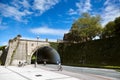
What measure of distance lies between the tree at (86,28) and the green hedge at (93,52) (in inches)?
150

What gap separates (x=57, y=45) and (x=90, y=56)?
1610cm

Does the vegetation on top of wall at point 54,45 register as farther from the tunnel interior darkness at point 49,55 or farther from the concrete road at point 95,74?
the concrete road at point 95,74

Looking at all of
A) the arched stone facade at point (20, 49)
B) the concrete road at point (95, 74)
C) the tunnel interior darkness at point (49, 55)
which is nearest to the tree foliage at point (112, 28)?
the tunnel interior darkness at point (49, 55)

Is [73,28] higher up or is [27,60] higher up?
[73,28]

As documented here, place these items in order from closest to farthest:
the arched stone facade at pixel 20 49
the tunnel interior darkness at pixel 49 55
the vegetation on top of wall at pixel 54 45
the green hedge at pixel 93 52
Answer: the green hedge at pixel 93 52 → the arched stone facade at pixel 20 49 → the vegetation on top of wall at pixel 54 45 → the tunnel interior darkness at pixel 49 55

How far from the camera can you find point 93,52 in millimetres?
45000

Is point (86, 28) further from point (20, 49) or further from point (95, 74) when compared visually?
point (95, 74)

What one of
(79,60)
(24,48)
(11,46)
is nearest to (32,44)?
(24,48)

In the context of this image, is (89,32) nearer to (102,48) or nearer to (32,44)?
(102,48)

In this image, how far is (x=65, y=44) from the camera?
192ft

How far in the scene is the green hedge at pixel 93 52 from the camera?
126 ft

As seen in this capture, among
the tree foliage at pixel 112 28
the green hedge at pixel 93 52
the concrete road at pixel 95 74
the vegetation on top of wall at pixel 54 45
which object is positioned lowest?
the concrete road at pixel 95 74

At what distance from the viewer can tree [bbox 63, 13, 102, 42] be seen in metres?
54.2

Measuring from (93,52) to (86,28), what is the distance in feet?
38.3
